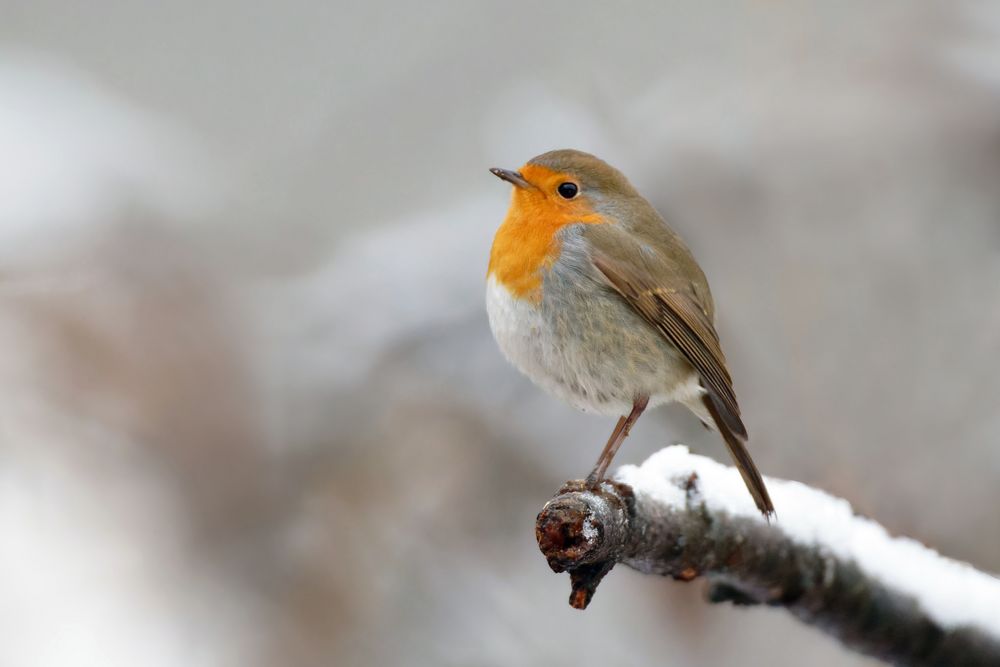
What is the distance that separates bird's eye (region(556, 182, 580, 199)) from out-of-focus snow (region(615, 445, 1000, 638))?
0.76 meters

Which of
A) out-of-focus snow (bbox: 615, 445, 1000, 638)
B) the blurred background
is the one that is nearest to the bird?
out-of-focus snow (bbox: 615, 445, 1000, 638)

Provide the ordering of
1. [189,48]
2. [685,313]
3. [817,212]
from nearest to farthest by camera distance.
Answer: [685,313] → [817,212] → [189,48]

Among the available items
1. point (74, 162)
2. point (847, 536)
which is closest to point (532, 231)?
point (847, 536)

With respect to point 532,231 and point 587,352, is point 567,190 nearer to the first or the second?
point 532,231

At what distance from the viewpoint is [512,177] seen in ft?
9.08

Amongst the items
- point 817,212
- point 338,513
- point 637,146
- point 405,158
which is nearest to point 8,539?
point 338,513

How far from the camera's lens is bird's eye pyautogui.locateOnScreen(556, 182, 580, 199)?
2.83 meters

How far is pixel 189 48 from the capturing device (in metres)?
4.64

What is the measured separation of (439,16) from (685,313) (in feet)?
5.77

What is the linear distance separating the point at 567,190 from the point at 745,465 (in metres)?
0.87

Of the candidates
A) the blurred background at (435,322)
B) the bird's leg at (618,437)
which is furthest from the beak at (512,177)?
the blurred background at (435,322)

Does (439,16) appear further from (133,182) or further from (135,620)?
(135,620)

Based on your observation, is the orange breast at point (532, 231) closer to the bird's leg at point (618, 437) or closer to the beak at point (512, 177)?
the beak at point (512, 177)

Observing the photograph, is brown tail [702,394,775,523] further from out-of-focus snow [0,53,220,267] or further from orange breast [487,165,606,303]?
out-of-focus snow [0,53,220,267]
